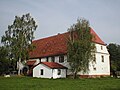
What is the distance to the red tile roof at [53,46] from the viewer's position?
4219 centimetres

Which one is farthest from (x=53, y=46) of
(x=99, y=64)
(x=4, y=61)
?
(x=4, y=61)

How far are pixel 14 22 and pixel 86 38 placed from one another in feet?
56.9

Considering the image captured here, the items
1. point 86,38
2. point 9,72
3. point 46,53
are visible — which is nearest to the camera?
point 86,38

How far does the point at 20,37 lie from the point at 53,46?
323 inches

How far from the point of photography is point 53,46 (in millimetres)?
45812

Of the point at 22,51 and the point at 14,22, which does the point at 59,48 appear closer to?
the point at 22,51

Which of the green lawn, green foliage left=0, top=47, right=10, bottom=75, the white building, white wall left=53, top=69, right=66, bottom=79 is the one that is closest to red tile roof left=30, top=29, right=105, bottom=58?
the white building

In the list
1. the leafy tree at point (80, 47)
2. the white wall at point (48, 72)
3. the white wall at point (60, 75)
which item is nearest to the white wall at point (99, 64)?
the white wall at point (60, 75)

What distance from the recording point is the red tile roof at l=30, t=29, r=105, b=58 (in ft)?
138

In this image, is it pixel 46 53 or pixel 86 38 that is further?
pixel 46 53

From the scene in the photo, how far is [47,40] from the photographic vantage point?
168ft

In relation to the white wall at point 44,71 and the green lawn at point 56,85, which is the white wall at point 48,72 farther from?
the green lawn at point 56,85

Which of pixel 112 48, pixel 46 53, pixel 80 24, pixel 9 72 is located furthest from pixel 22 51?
pixel 112 48

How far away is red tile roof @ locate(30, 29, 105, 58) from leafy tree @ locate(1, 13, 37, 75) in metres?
4.58
